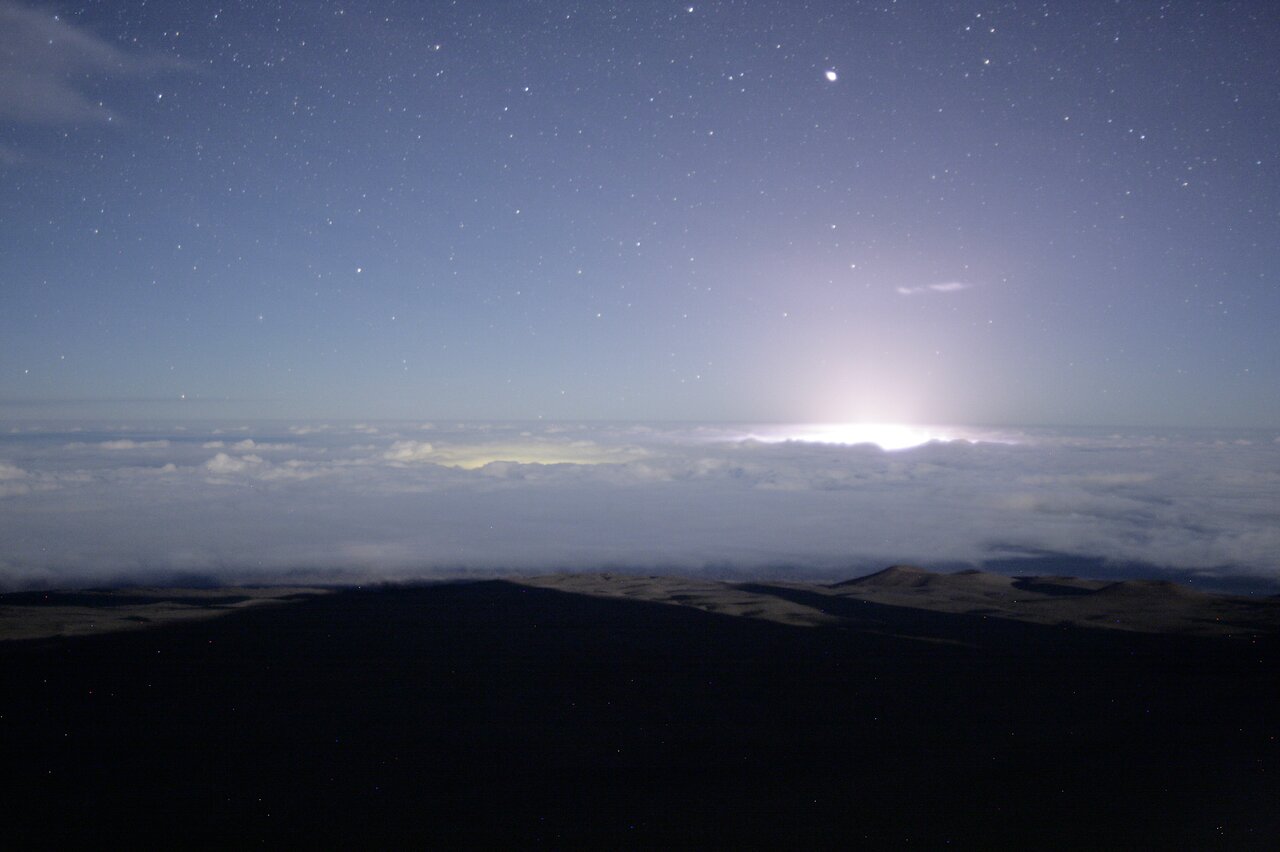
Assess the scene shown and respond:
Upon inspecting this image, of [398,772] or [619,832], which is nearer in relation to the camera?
[619,832]

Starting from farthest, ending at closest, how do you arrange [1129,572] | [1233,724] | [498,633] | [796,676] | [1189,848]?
[1129,572], [498,633], [796,676], [1233,724], [1189,848]

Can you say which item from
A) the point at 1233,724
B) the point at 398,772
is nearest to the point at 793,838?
the point at 398,772

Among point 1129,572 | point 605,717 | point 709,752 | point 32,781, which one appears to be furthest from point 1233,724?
point 1129,572

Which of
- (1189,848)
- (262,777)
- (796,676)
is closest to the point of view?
(1189,848)

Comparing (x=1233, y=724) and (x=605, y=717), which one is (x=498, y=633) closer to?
(x=605, y=717)

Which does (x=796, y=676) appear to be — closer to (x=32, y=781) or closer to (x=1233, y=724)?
(x=1233, y=724)

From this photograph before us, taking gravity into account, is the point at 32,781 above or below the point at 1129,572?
above
